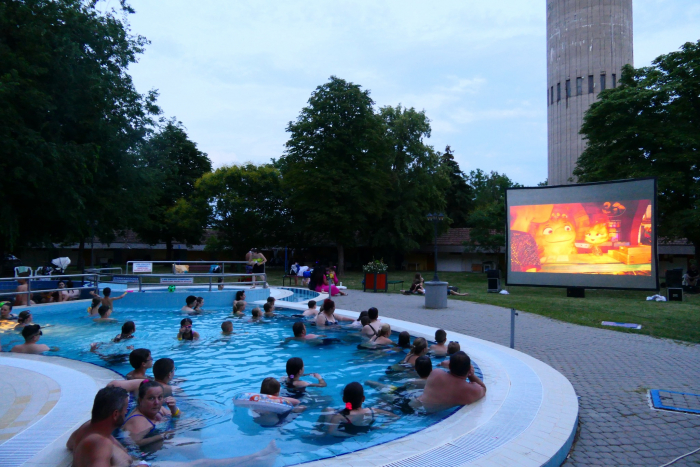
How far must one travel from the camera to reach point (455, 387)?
5680 mm

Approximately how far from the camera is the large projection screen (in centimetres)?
1942

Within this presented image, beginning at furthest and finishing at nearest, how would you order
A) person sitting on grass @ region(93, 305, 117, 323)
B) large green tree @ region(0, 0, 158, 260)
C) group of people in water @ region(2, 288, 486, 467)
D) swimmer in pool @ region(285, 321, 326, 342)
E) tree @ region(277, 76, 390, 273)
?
tree @ region(277, 76, 390, 273), large green tree @ region(0, 0, 158, 260), person sitting on grass @ region(93, 305, 117, 323), swimmer in pool @ region(285, 321, 326, 342), group of people in water @ region(2, 288, 486, 467)

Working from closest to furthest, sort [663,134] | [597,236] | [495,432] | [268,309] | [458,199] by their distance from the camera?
[495,432]
[268,309]
[597,236]
[663,134]
[458,199]

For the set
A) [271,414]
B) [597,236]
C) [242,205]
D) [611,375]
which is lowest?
[271,414]

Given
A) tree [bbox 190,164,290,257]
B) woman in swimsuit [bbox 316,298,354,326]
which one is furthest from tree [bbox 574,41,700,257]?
tree [bbox 190,164,290,257]

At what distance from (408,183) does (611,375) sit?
39118 millimetres

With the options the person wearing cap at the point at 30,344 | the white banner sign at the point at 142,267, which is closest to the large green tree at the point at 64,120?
the white banner sign at the point at 142,267

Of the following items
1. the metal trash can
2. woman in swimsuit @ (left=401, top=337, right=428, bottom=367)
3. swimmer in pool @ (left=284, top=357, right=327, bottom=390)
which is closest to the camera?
swimmer in pool @ (left=284, top=357, right=327, bottom=390)

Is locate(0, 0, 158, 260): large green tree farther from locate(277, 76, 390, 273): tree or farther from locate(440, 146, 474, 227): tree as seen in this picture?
locate(440, 146, 474, 227): tree

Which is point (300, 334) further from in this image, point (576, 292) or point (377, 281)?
point (576, 292)

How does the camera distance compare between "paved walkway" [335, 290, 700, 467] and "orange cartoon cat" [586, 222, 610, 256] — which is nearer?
"paved walkway" [335, 290, 700, 467]

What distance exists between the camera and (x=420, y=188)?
4466 cm

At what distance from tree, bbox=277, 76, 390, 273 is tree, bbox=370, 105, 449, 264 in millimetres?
3121

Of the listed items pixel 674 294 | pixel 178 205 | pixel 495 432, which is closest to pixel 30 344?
pixel 495 432
